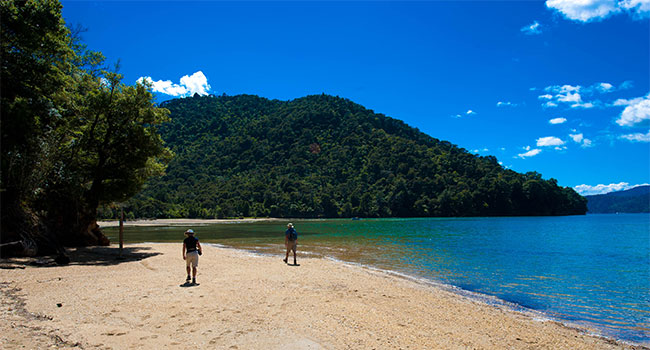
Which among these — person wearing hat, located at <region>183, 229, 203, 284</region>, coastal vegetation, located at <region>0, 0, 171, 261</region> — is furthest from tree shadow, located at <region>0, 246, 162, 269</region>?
person wearing hat, located at <region>183, 229, 203, 284</region>

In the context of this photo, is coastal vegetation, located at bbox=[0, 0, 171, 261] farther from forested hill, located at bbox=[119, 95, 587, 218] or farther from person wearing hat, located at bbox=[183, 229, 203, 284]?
forested hill, located at bbox=[119, 95, 587, 218]

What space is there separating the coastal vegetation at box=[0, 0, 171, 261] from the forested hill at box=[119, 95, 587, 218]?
8471 centimetres

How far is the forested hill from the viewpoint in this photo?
12369 cm

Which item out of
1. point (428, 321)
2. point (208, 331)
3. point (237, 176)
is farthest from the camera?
point (237, 176)

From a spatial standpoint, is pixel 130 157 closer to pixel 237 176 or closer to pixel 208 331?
pixel 208 331

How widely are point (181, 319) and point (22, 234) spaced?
13702 millimetres

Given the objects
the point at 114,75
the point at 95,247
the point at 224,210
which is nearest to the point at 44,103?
the point at 114,75

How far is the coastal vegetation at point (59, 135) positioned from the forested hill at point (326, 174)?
278ft

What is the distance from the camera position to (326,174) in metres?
150

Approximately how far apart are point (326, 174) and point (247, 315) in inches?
5604

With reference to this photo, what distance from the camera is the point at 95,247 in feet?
73.1

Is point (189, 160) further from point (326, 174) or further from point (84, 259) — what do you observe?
point (84, 259)

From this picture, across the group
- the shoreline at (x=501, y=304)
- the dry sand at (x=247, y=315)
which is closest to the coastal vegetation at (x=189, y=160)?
the dry sand at (x=247, y=315)

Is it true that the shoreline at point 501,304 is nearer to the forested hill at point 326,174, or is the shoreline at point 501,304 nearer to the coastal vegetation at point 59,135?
the coastal vegetation at point 59,135
